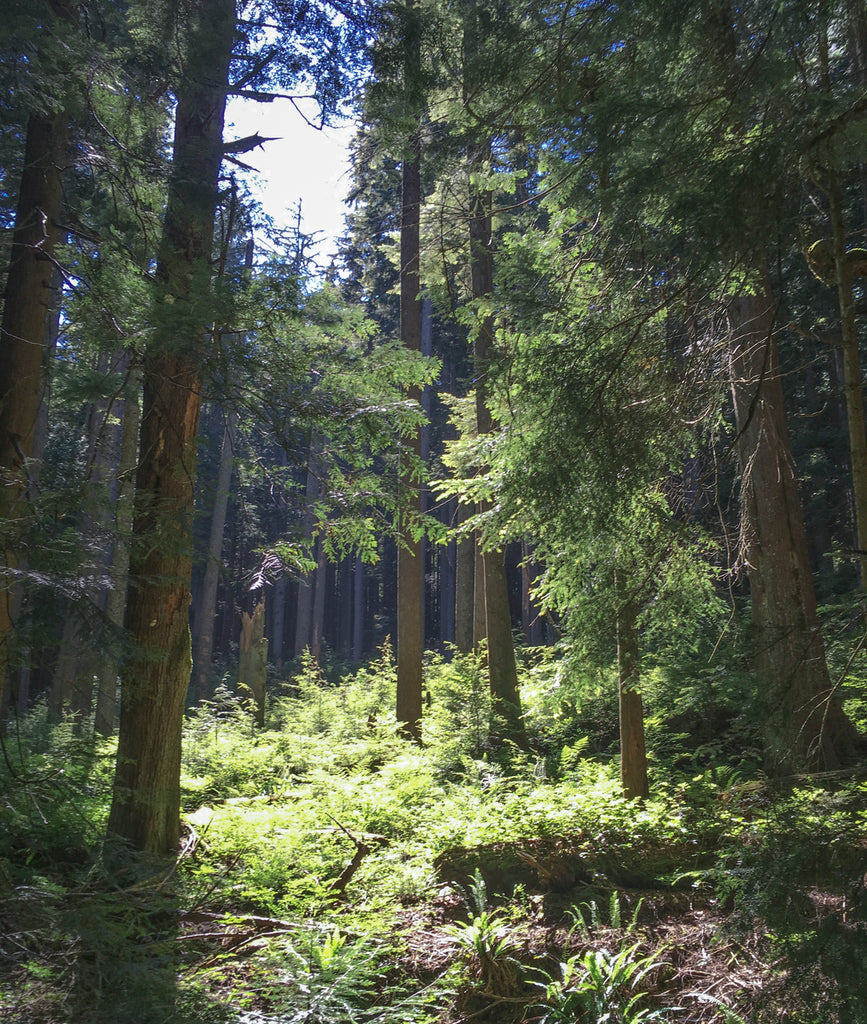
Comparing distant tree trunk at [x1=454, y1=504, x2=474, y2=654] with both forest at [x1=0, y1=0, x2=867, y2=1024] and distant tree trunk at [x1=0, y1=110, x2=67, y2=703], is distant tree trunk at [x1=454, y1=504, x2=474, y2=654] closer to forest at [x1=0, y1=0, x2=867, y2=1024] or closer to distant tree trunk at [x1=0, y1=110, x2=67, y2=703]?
forest at [x1=0, y1=0, x2=867, y2=1024]

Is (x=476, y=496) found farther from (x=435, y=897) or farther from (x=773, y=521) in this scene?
(x=435, y=897)

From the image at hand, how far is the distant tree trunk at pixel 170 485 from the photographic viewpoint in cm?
593

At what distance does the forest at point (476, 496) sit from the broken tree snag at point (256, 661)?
7.02 metres

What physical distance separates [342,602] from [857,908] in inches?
1589

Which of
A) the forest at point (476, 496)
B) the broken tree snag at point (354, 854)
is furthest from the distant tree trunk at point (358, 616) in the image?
the broken tree snag at point (354, 854)

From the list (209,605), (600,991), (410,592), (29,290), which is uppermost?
(29,290)

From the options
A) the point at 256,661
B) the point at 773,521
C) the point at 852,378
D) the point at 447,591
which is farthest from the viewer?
the point at 447,591

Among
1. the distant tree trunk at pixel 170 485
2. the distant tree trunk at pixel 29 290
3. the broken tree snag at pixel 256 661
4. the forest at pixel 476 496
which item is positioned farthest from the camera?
the broken tree snag at pixel 256 661

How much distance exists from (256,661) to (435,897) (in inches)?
442

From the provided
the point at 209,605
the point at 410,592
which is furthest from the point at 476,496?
the point at 209,605

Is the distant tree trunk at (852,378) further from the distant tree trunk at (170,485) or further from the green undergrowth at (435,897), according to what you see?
the distant tree trunk at (170,485)

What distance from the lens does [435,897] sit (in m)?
5.32

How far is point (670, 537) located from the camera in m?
5.28

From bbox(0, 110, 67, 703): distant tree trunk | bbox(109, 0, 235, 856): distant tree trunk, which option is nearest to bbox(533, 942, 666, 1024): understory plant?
bbox(109, 0, 235, 856): distant tree trunk
